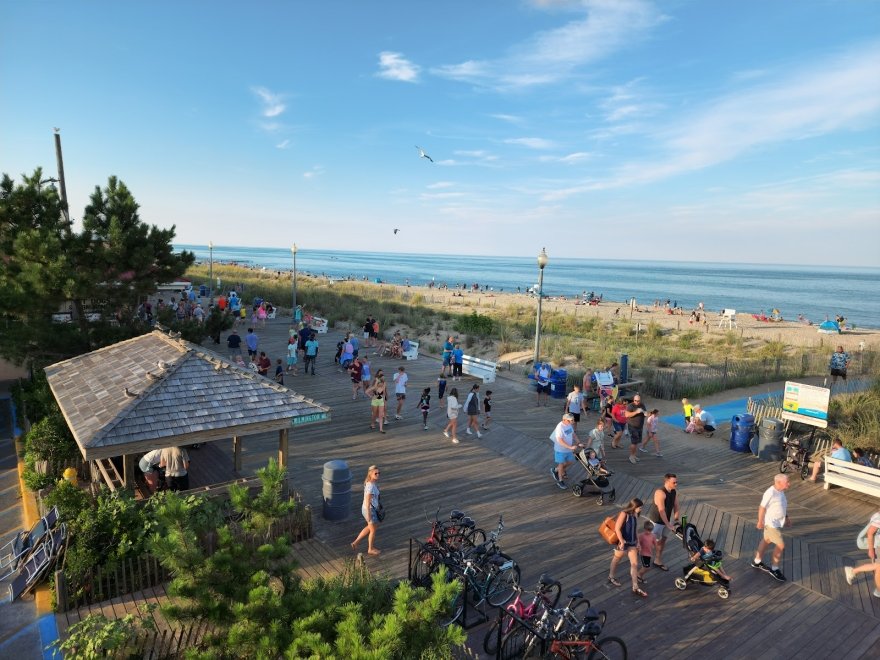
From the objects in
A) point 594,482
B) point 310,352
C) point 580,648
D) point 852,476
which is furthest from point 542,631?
point 310,352

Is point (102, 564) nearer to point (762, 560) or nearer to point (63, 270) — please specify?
point (63, 270)

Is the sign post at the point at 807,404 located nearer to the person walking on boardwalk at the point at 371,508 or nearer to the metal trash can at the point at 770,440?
the metal trash can at the point at 770,440

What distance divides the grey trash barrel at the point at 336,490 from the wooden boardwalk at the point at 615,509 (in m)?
0.18

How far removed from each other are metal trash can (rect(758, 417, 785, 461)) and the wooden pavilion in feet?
32.9

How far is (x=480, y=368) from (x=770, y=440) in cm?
911

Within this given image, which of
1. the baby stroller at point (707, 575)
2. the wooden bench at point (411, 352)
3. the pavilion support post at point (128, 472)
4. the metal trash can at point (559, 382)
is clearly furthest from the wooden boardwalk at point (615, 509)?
the wooden bench at point (411, 352)

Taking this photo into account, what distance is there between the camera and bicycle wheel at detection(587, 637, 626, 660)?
538cm

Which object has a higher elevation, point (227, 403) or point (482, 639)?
point (227, 403)

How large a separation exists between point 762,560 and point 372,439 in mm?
8024

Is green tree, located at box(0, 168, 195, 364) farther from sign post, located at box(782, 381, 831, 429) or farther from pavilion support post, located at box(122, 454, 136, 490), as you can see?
sign post, located at box(782, 381, 831, 429)

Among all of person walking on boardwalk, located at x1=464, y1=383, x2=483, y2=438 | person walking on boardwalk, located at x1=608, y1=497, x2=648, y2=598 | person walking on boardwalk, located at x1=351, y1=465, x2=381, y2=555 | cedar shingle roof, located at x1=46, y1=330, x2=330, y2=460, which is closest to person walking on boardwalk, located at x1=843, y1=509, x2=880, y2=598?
person walking on boardwalk, located at x1=608, y1=497, x2=648, y2=598

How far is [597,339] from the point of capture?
2986 cm

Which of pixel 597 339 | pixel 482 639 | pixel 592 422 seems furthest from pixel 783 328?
pixel 482 639

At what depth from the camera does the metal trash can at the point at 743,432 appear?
1245cm
